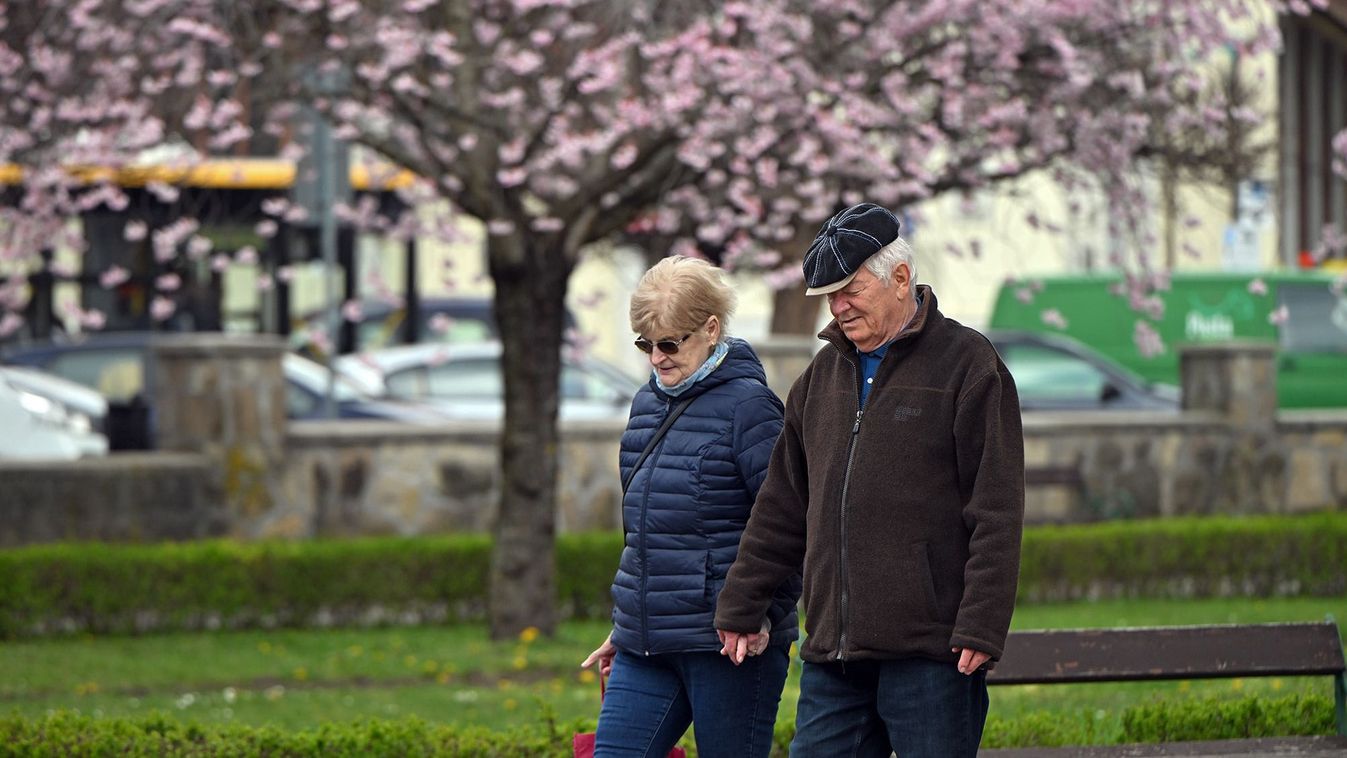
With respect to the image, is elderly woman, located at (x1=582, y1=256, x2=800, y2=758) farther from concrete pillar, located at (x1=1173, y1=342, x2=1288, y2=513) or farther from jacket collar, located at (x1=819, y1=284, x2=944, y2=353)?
concrete pillar, located at (x1=1173, y1=342, x2=1288, y2=513)

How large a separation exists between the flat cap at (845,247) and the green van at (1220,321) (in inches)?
686

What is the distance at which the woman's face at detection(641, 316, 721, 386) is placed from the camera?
424 centimetres

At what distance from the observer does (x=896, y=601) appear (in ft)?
12.4

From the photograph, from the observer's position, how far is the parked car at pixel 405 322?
20.6 meters

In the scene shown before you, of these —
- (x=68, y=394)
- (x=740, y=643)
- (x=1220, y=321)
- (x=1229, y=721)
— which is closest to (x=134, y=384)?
(x=68, y=394)

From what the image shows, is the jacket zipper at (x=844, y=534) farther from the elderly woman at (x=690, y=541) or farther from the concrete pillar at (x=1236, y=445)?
the concrete pillar at (x=1236, y=445)

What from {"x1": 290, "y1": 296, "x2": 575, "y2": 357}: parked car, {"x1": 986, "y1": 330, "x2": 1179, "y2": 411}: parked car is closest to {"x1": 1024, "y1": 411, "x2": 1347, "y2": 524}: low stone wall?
{"x1": 986, "y1": 330, "x2": 1179, "y2": 411}: parked car

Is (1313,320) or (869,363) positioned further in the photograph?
(1313,320)

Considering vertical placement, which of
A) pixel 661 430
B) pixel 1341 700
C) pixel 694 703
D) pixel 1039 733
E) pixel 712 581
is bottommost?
pixel 1039 733

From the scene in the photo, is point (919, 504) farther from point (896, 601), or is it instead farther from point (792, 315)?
point (792, 315)

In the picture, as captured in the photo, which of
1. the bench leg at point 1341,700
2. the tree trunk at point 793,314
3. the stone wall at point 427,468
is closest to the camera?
the bench leg at point 1341,700

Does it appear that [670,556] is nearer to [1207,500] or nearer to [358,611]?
[358,611]

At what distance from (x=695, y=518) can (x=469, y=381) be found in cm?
1286

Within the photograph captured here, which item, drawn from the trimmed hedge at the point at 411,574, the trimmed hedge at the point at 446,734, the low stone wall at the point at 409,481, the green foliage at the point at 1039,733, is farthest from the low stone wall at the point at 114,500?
the green foliage at the point at 1039,733
